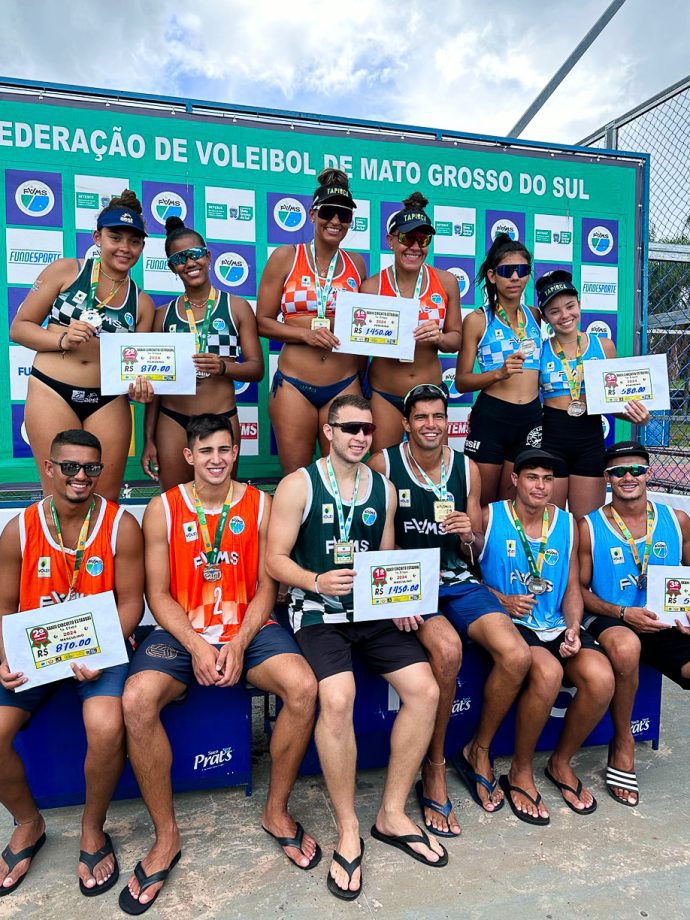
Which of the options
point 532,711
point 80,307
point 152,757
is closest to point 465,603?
point 532,711

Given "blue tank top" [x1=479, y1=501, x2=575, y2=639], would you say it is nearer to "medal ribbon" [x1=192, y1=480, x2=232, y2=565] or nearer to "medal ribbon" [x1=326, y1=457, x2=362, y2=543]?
"medal ribbon" [x1=326, y1=457, x2=362, y2=543]

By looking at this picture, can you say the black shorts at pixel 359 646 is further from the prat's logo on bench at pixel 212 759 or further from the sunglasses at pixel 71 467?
the sunglasses at pixel 71 467

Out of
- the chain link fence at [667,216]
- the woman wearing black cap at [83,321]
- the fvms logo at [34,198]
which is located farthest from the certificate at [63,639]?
the chain link fence at [667,216]

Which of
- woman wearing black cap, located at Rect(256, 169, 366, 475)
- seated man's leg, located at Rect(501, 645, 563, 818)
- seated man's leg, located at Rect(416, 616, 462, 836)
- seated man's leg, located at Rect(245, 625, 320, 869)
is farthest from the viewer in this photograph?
woman wearing black cap, located at Rect(256, 169, 366, 475)

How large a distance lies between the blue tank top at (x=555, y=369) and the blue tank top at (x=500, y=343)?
58 millimetres

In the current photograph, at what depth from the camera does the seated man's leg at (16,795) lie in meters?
2.53

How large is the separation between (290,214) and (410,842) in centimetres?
430

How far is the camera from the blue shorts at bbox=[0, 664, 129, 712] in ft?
8.59

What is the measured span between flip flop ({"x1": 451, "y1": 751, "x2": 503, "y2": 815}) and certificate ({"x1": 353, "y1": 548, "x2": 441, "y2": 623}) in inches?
34.3

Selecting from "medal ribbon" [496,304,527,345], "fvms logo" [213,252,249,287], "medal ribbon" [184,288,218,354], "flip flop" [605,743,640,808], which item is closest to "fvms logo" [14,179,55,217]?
"fvms logo" [213,252,249,287]

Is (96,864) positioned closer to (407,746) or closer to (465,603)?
(407,746)

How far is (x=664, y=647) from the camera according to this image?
3.37 meters

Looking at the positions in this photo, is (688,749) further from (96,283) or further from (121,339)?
(96,283)

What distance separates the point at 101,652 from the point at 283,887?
1.18 meters
